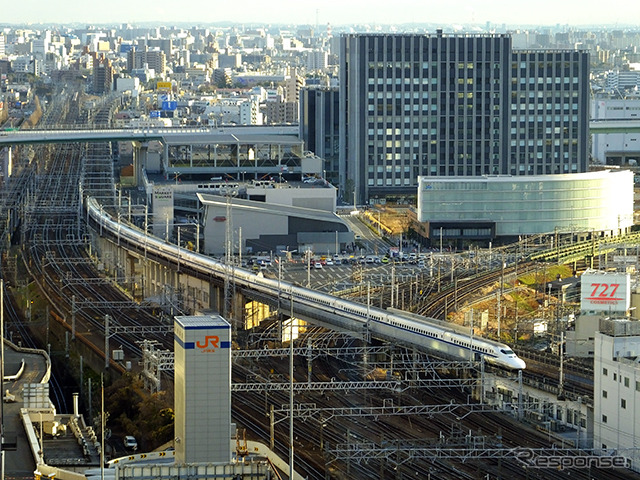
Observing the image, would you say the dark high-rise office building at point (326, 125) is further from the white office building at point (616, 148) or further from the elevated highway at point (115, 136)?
the white office building at point (616, 148)

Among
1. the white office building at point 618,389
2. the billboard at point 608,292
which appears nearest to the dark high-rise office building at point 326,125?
the billboard at point 608,292

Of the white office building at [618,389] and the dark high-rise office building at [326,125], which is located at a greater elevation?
the dark high-rise office building at [326,125]

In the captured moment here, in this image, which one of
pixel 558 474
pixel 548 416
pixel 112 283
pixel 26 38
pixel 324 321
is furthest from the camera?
pixel 26 38

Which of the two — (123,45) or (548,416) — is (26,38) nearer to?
(123,45)

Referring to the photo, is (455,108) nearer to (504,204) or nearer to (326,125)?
(326,125)

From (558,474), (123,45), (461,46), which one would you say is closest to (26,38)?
(123,45)

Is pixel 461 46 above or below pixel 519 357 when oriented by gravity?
above

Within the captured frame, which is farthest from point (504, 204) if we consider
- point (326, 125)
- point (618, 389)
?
point (618, 389)
